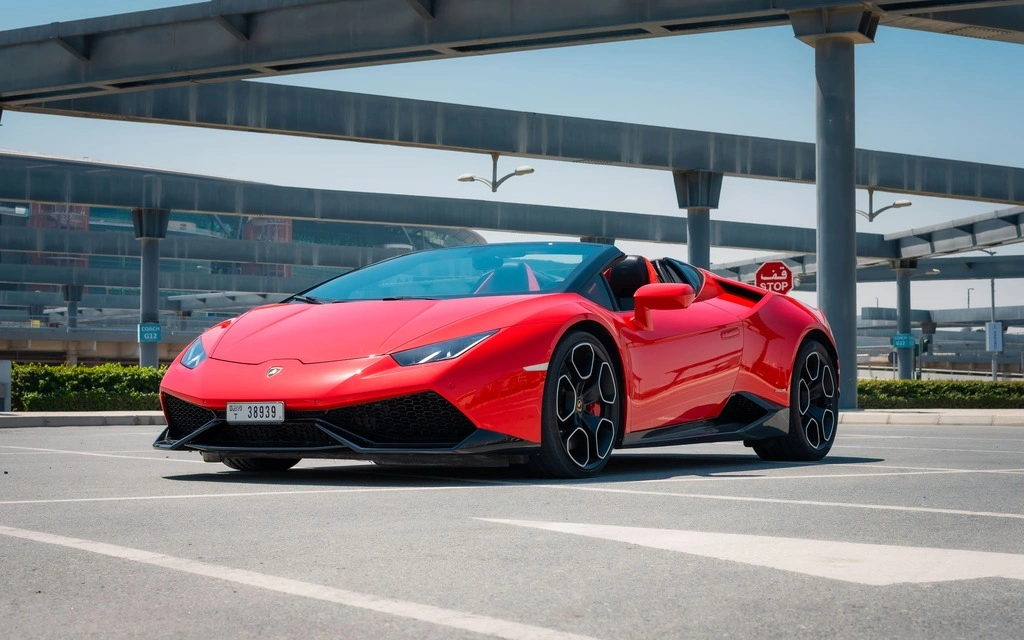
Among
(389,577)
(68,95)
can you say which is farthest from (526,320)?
(68,95)

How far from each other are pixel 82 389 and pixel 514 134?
40.8ft

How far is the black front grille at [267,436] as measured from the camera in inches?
264

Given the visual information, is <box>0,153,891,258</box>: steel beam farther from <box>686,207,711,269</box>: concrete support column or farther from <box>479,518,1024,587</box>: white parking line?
<box>479,518,1024,587</box>: white parking line

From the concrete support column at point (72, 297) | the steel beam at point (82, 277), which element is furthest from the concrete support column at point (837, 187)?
the concrete support column at point (72, 297)

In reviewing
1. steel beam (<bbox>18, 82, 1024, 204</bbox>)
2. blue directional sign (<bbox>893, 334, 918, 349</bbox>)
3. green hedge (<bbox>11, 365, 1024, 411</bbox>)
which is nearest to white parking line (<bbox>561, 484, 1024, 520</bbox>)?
green hedge (<bbox>11, 365, 1024, 411</bbox>)

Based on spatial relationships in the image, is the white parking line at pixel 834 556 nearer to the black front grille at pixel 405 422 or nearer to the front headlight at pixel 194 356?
the black front grille at pixel 405 422

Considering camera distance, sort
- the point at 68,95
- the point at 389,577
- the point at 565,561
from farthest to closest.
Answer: the point at 68,95 < the point at 565,561 < the point at 389,577

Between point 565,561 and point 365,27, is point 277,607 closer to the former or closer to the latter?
point 565,561

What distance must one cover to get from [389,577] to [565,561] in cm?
59

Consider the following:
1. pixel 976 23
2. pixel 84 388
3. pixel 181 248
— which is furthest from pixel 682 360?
pixel 181 248

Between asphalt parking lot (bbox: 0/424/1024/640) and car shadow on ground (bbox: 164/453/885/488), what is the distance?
0.21ft

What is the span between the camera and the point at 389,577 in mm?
3842

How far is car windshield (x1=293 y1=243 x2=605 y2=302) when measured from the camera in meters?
7.73

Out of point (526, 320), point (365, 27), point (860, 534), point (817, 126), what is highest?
point (365, 27)
